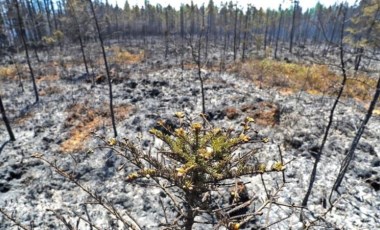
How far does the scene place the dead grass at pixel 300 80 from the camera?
2350 centimetres

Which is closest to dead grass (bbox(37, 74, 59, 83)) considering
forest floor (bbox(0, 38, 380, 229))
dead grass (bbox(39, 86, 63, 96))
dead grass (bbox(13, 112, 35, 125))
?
forest floor (bbox(0, 38, 380, 229))

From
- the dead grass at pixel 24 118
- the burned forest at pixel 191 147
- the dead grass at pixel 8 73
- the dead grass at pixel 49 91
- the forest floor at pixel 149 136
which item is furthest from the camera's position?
the dead grass at pixel 8 73

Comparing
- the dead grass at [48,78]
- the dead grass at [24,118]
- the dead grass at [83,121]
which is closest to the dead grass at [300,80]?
the dead grass at [83,121]

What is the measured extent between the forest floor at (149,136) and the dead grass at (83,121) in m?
0.07

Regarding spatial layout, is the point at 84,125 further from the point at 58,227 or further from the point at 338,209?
the point at 338,209

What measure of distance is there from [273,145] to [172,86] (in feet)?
37.8

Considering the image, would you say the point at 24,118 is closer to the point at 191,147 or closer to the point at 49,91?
the point at 49,91

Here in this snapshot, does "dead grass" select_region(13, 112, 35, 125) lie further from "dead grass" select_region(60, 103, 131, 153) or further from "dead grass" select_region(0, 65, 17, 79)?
"dead grass" select_region(0, 65, 17, 79)

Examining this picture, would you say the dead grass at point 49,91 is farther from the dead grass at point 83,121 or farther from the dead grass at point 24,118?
the dead grass at point 83,121

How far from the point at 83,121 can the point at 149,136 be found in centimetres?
520

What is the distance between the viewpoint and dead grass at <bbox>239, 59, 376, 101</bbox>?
925 inches

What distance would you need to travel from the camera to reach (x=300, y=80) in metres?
26.6

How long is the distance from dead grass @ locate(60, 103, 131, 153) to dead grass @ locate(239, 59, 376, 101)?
12.1 metres

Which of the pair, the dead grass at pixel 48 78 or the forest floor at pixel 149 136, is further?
the dead grass at pixel 48 78
